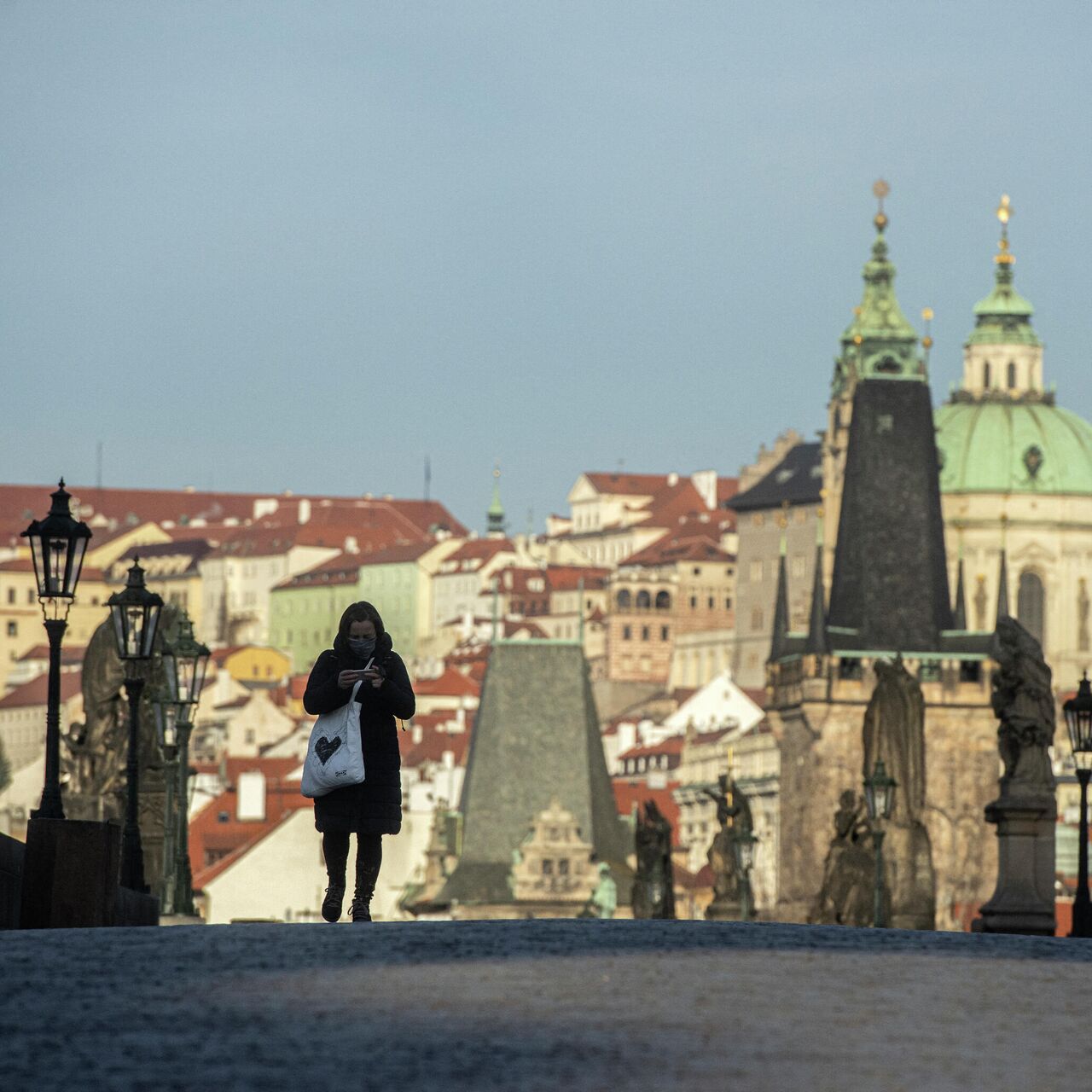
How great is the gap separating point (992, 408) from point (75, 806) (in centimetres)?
13547

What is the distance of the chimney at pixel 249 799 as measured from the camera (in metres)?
134

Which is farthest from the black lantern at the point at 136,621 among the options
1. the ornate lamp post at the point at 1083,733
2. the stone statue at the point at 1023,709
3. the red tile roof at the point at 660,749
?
the red tile roof at the point at 660,749

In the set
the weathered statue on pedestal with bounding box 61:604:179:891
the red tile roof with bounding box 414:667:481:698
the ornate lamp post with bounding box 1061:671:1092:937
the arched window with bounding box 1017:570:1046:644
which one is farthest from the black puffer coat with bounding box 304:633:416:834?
the red tile roof with bounding box 414:667:481:698

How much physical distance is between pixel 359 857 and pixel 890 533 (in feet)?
300

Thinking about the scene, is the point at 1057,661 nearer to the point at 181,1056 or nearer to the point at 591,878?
the point at 591,878

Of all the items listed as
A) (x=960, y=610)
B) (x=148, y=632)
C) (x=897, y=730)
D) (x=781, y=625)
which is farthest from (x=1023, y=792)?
(x=960, y=610)

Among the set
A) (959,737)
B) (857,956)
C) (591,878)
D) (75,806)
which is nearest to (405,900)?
(591,878)

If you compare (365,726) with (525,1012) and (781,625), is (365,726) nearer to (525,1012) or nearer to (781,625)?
(525,1012)

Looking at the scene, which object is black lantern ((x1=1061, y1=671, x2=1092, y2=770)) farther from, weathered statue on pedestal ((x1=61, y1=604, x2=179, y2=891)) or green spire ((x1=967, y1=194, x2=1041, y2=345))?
green spire ((x1=967, y1=194, x2=1041, y2=345))

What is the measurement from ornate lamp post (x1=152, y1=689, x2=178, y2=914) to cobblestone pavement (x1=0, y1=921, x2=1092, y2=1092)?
12907 millimetres

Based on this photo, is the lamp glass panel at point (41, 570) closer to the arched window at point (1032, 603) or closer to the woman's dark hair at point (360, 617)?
the woman's dark hair at point (360, 617)

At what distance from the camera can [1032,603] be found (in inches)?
6117

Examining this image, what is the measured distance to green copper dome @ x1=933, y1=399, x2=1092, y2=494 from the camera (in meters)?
158

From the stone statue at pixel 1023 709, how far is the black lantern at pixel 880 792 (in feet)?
40.0
